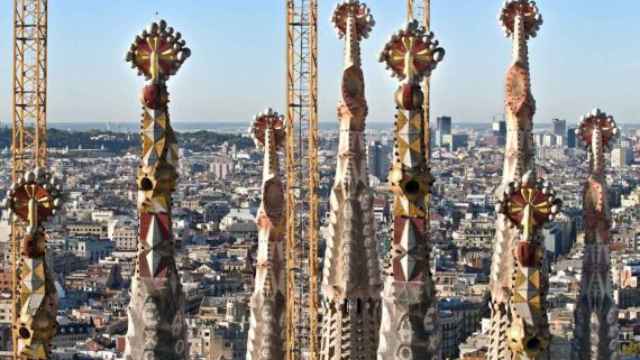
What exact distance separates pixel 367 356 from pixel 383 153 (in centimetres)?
14072

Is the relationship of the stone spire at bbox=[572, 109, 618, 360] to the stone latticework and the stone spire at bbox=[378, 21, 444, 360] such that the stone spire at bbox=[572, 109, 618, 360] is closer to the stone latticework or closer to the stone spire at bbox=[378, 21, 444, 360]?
the stone spire at bbox=[378, 21, 444, 360]

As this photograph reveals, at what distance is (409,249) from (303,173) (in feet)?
54.3

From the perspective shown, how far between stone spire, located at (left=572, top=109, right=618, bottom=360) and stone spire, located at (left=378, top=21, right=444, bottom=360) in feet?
11.0

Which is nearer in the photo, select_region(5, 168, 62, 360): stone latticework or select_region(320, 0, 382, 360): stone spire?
select_region(5, 168, 62, 360): stone latticework

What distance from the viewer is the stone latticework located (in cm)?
968

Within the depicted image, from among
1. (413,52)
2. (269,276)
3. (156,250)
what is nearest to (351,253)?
(269,276)

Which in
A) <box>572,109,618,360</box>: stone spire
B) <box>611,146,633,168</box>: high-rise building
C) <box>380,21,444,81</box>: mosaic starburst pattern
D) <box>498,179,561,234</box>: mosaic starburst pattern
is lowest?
<box>611,146,633,168</box>: high-rise building

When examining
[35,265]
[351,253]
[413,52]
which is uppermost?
[413,52]

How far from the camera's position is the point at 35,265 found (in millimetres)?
9742

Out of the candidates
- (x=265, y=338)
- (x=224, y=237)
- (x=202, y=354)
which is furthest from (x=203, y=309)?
(x=265, y=338)

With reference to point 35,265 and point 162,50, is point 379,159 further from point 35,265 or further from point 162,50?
point 35,265

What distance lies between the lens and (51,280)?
9.84 meters

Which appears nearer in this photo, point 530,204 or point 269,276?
point 530,204

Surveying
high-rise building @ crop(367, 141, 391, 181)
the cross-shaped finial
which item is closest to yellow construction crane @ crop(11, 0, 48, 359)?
the cross-shaped finial
